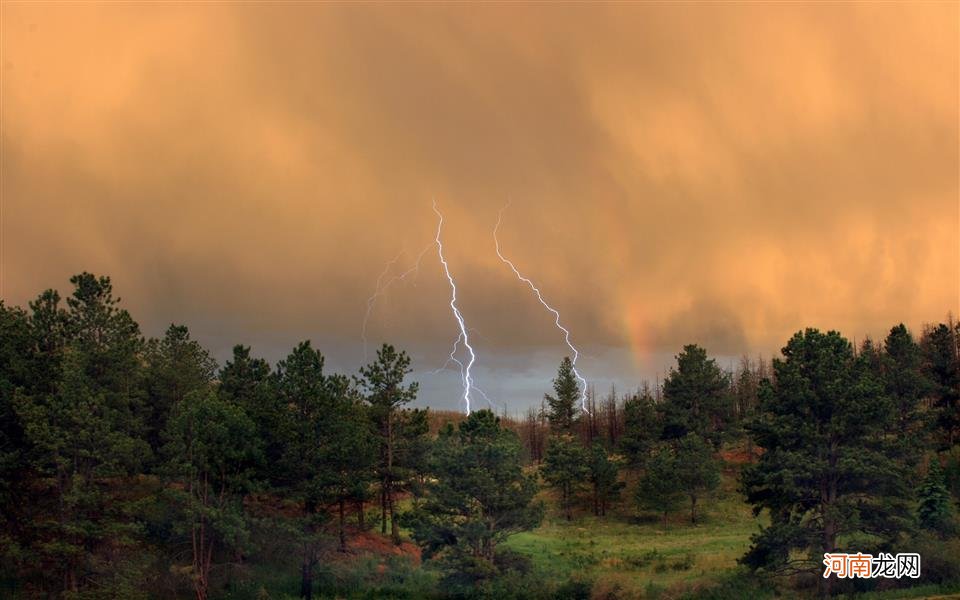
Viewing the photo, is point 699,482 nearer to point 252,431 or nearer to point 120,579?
point 252,431

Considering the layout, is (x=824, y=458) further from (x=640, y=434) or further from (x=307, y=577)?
(x=640, y=434)

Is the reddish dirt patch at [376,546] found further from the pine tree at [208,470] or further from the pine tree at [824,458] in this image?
the pine tree at [824,458]

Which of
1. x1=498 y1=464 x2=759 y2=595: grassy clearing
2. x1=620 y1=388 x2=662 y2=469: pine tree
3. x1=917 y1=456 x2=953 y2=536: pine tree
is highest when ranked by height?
x1=620 y1=388 x2=662 y2=469: pine tree

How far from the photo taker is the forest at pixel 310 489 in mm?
37844

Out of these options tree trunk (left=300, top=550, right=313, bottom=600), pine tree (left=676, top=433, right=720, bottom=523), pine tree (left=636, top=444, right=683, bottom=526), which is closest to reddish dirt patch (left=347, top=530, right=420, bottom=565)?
tree trunk (left=300, top=550, right=313, bottom=600)

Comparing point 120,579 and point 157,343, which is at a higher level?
point 157,343

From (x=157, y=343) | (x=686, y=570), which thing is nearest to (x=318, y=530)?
(x=157, y=343)

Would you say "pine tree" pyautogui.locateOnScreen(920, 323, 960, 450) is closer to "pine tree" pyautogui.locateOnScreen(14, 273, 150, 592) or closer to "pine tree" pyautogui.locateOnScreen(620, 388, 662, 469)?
"pine tree" pyautogui.locateOnScreen(620, 388, 662, 469)

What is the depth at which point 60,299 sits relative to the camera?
1688 inches

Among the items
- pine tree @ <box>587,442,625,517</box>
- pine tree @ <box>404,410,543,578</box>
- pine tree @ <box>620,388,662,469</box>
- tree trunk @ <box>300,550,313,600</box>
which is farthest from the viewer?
pine tree @ <box>620,388,662,469</box>

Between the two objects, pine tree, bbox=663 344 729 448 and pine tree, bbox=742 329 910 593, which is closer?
pine tree, bbox=742 329 910 593

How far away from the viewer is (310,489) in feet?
152

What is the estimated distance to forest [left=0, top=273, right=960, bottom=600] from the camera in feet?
124

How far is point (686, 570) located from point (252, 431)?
1188 inches
